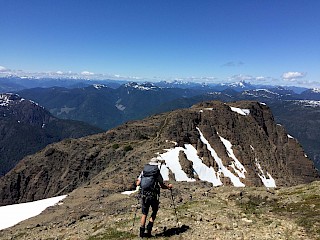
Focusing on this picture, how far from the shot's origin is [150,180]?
1596 cm

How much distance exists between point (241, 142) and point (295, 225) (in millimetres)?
98556

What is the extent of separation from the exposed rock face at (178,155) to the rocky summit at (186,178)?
31 cm

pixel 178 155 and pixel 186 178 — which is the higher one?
pixel 178 155

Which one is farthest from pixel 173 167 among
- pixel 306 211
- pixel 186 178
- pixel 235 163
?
pixel 306 211

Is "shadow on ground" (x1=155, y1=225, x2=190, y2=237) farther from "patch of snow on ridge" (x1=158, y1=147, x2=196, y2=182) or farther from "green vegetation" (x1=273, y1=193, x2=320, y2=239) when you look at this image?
"patch of snow on ridge" (x1=158, y1=147, x2=196, y2=182)

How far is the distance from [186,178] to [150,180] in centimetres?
5270

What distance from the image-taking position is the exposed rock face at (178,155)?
272ft

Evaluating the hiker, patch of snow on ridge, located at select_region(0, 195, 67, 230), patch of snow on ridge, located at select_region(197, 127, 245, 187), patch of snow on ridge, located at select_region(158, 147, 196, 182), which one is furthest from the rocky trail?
patch of snow on ridge, located at select_region(197, 127, 245, 187)

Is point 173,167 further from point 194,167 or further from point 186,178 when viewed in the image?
point 194,167

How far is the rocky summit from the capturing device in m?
20.1

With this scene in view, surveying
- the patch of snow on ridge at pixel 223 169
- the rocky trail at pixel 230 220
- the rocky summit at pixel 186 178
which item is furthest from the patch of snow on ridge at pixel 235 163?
the rocky trail at pixel 230 220

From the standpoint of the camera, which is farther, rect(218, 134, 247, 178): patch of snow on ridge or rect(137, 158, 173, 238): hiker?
rect(218, 134, 247, 178): patch of snow on ridge

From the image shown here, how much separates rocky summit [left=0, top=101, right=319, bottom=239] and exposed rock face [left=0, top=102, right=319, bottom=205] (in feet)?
1.03

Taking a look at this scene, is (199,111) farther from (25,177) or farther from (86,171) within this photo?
(25,177)
